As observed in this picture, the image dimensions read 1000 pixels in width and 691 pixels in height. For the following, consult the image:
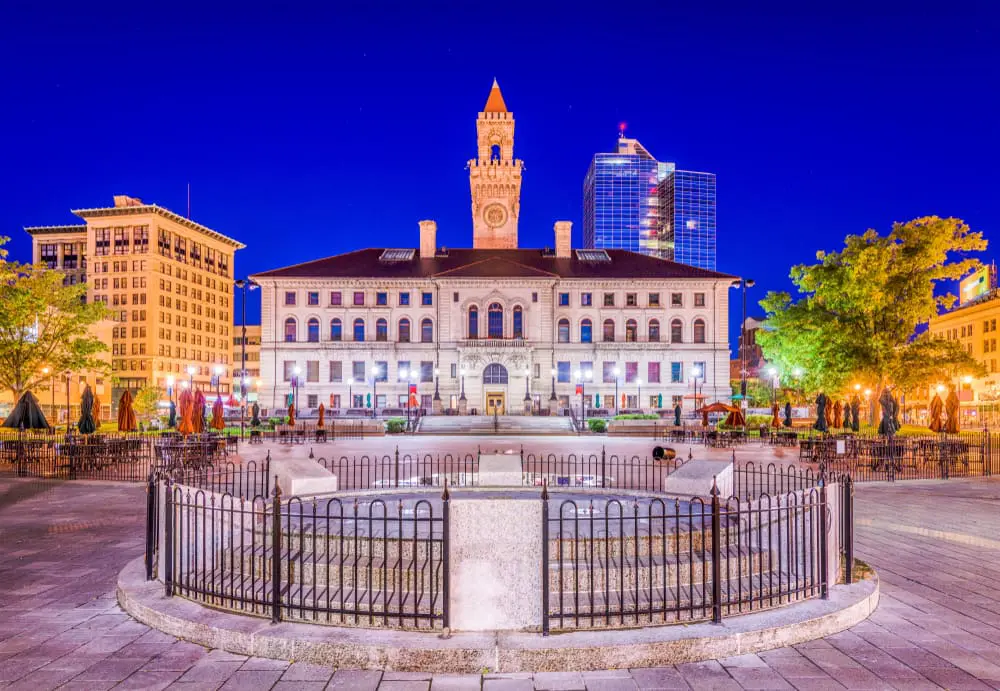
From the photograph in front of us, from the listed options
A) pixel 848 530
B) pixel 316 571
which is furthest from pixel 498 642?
pixel 848 530

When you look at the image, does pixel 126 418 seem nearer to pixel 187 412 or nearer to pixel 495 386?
pixel 187 412

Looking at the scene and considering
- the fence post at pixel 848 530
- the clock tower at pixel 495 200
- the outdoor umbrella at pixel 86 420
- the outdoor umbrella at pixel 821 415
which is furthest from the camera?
the clock tower at pixel 495 200

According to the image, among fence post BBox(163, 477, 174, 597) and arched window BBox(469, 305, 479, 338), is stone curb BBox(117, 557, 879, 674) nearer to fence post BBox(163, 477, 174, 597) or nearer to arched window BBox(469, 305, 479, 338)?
fence post BBox(163, 477, 174, 597)

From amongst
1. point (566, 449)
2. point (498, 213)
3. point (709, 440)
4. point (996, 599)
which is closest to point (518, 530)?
point (996, 599)

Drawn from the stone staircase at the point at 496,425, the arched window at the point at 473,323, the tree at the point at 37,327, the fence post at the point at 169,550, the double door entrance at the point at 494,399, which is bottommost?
the stone staircase at the point at 496,425

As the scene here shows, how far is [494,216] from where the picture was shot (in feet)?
280

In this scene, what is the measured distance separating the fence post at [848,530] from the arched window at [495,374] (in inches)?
2264

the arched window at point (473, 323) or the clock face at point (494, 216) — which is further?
the clock face at point (494, 216)

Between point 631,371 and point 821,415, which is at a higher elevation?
point 631,371

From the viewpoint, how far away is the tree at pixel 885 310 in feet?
110

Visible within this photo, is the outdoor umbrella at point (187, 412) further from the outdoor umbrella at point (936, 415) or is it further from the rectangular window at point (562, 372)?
the rectangular window at point (562, 372)

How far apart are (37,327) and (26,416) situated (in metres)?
18.4

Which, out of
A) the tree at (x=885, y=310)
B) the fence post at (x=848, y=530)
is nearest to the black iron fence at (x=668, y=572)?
the fence post at (x=848, y=530)

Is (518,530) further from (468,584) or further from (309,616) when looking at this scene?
(309,616)
